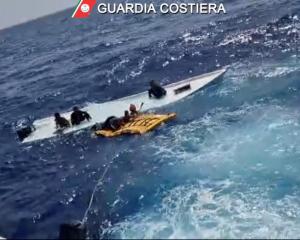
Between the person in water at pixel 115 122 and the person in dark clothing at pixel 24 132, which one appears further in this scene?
the person in dark clothing at pixel 24 132

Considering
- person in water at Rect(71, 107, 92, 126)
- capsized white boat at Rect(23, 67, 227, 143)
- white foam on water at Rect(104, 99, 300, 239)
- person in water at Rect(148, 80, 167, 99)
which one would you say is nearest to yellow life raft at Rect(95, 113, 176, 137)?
white foam on water at Rect(104, 99, 300, 239)

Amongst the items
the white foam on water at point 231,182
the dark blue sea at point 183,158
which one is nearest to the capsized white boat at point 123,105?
the dark blue sea at point 183,158

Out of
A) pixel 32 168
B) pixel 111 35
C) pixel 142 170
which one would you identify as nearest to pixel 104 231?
pixel 142 170

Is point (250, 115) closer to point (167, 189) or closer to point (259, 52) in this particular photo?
point (167, 189)

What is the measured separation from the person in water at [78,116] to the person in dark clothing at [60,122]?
1.27 ft

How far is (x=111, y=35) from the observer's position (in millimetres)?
57438

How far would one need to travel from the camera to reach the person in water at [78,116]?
2498cm

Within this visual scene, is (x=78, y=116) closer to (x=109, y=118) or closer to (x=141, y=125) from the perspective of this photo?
(x=109, y=118)

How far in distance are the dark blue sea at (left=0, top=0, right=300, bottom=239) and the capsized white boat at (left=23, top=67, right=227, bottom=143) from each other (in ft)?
1.86

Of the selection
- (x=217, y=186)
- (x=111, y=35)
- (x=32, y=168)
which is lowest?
(x=217, y=186)

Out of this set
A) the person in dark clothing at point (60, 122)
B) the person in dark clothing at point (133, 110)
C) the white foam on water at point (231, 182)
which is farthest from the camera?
the person in dark clothing at point (60, 122)

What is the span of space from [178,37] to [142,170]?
27305 millimetres

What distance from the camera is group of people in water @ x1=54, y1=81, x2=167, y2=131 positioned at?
23.3 m

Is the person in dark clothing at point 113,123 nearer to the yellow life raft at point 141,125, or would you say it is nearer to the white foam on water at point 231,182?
the yellow life raft at point 141,125
